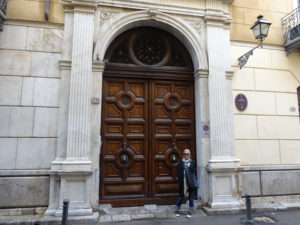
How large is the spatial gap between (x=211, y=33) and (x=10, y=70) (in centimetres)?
540

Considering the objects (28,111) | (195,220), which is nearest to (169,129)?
(195,220)

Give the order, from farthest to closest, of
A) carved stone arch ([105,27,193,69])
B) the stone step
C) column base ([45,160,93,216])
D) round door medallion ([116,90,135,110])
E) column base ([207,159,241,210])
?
1. carved stone arch ([105,27,193,69])
2. round door medallion ([116,90,135,110])
3. column base ([207,159,241,210])
4. the stone step
5. column base ([45,160,93,216])

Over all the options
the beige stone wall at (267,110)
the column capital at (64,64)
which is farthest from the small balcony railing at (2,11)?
the beige stone wall at (267,110)

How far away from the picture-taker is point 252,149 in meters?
6.95

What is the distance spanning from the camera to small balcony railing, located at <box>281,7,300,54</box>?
288 inches

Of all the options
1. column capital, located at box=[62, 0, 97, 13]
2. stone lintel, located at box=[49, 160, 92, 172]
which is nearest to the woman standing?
stone lintel, located at box=[49, 160, 92, 172]

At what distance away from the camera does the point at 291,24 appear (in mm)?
7684

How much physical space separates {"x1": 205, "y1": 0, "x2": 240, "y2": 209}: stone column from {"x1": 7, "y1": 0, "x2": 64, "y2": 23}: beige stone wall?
4.09 metres

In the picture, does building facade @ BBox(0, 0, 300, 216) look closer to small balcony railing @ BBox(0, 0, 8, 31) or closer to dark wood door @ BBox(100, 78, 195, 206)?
dark wood door @ BBox(100, 78, 195, 206)

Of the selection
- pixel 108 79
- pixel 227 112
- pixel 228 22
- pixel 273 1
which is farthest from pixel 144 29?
pixel 273 1

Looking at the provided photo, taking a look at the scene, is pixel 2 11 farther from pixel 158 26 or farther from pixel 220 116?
pixel 220 116

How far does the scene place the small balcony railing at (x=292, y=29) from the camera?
7.33 metres

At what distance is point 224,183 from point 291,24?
5372 mm

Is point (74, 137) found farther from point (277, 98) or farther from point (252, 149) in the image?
point (277, 98)
